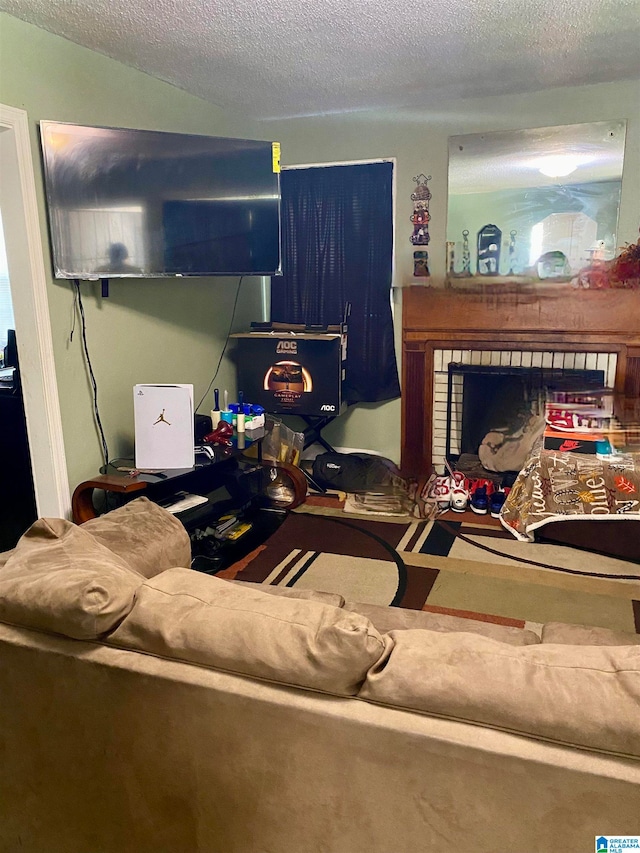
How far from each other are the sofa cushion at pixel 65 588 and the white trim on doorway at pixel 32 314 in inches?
59.9

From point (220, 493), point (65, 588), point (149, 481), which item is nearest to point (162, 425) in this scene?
point (149, 481)

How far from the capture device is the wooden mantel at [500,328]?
371 centimetres

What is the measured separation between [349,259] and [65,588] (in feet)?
11.0

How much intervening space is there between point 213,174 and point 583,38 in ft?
5.92

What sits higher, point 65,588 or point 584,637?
point 65,588

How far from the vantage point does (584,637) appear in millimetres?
1720

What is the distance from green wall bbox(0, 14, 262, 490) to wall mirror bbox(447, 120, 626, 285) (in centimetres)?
149

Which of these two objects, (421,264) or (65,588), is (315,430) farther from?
(65,588)

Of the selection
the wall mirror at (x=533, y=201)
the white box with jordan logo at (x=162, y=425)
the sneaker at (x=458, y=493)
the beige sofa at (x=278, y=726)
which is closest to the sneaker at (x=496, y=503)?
the sneaker at (x=458, y=493)

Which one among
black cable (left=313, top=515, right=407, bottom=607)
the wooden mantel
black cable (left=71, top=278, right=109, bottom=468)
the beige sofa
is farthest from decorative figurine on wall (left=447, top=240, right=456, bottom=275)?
the beige sofa

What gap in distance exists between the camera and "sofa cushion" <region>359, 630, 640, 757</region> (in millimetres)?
961

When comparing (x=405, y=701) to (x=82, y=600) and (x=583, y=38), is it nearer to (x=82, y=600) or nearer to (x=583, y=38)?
(x=82, y=600)

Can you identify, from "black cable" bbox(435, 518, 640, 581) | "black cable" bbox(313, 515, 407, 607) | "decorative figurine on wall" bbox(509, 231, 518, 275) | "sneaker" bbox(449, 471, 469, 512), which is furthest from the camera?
"decorative figurine on wall" bbox(509, 231, 518, 275)

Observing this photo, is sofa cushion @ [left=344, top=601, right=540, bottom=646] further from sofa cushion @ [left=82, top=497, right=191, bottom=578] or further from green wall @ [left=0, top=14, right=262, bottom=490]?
green wall @ [left=0, top=14, right=262, bottom=490]
